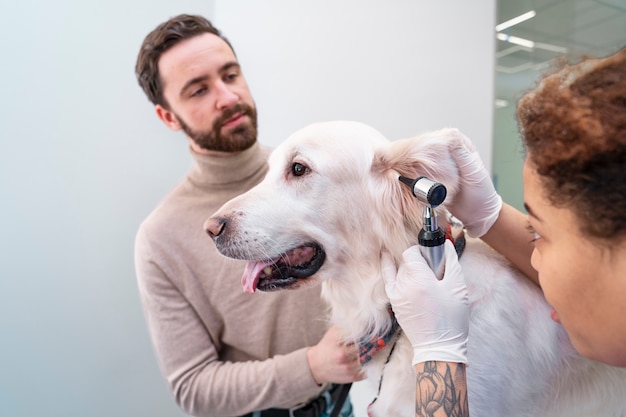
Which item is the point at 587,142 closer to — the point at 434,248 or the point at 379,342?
the point at 434,248

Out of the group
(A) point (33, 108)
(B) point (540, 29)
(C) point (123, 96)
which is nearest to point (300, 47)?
(C) point (123, 96)

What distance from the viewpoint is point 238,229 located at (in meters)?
0.83

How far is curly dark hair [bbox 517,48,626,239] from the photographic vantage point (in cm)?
42

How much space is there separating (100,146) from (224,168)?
1.84 feet

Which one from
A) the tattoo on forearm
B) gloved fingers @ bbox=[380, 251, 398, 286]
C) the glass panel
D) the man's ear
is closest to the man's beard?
the man's ear

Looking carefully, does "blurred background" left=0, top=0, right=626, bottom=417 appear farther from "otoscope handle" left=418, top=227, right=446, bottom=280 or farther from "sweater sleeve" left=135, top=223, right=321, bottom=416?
"otoscope handle" left=418, top=227, right=446, bottom=280

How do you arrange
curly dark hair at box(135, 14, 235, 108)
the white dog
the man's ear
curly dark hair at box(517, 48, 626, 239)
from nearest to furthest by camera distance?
curly dark hair at box(517, 48, 626, 239) < the white dog < curly dark hair at box(135, 14, 235, 108) < the man's ear

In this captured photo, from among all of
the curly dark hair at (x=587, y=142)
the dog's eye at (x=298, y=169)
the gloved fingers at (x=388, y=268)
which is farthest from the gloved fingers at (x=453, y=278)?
the dog's eye at (x=298, y=169)

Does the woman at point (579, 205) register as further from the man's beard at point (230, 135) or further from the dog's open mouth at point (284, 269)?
the man's beard at point (230, 135)

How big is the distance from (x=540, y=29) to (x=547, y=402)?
6.81 ft

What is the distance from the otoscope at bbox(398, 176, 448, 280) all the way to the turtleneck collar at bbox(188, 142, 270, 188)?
0.66m

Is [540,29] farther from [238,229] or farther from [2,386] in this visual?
[2,386]

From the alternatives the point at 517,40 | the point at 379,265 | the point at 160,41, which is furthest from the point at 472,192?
the point at 517,40

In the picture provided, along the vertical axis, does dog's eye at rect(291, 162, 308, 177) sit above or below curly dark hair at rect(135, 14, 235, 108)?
below
